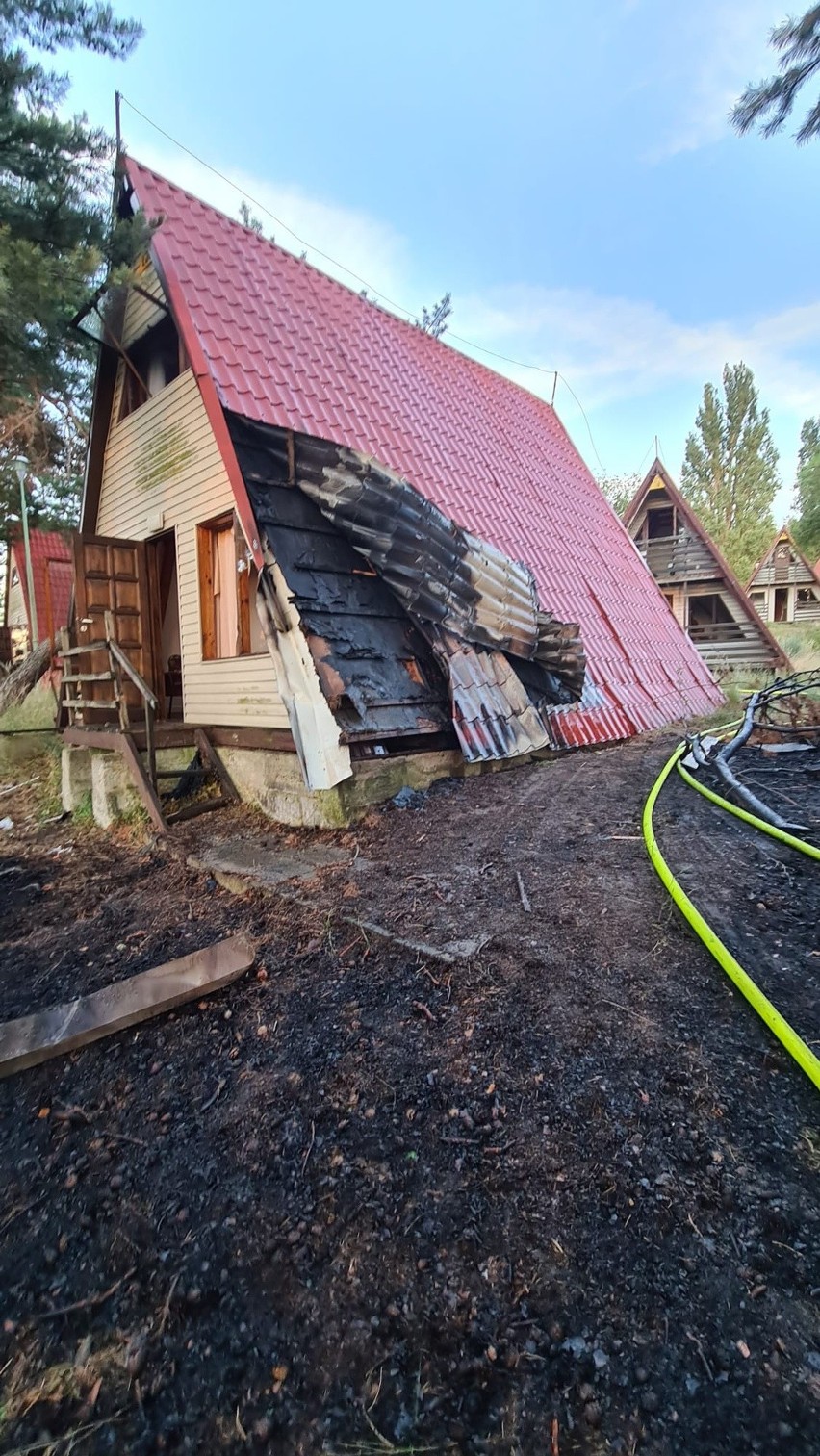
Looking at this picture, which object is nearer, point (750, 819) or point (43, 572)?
point (750, 819)

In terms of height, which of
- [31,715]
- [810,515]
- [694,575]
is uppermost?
[810,515]

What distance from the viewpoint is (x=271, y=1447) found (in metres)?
1.20

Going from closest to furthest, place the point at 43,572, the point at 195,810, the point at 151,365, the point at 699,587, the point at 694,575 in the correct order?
the point at 195,810 → the point at 151,365 → the point at 694,575 → the point at 699,587 → the point at 43,572

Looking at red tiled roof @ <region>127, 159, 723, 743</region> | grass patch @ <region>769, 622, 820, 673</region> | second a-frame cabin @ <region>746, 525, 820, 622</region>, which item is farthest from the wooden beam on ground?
second a-frame cabin @ <region>746, 525, 820, 622</region>

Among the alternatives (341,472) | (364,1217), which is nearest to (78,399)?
(341,472)

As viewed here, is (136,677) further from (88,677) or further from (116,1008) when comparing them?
(116,1008)

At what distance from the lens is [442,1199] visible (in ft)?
5.54

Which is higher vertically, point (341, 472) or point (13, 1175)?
point (341, 472)

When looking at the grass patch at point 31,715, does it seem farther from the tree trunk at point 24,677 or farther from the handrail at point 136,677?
the handrail at point 136,677

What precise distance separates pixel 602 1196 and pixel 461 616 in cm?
484

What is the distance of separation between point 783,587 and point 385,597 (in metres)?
29.0

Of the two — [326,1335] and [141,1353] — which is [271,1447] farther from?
[141,1353]

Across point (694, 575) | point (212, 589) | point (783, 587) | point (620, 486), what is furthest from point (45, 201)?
point (620, 486)

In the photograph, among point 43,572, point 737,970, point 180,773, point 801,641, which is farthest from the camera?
point 801,641
